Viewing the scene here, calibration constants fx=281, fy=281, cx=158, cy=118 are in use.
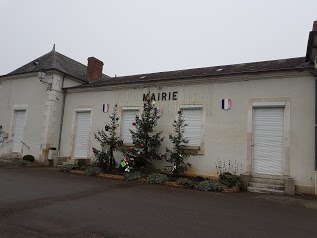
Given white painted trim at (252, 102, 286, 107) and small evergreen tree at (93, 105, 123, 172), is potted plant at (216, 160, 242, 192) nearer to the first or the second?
white painted trim at (252, 102, 286, 107)

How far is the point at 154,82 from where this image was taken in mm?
12156

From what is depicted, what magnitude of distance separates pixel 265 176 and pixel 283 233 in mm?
Answer: 5017

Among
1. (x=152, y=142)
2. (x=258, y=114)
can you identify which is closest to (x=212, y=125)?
(x=258, y=114)

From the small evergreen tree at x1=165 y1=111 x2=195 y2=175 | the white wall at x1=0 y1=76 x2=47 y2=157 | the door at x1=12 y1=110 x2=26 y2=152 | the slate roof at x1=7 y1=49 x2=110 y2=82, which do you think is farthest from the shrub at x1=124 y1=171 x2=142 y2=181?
the door at x1=12 y1=110 x2=26 y2=152

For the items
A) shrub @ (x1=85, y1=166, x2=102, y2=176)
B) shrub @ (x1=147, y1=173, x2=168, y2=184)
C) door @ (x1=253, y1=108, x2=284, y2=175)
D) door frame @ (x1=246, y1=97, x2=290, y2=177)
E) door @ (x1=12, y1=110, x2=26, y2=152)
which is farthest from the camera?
door @ (x1=12, y1=110, x2=26, y2=152)

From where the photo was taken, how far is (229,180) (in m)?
9.08

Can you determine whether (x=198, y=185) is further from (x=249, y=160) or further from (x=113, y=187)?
(x=113, y=187)

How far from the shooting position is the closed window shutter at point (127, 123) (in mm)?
12719

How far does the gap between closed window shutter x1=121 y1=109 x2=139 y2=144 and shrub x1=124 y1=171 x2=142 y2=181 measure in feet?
7.33

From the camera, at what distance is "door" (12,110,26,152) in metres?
15.3

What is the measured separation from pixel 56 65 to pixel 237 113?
10351mm

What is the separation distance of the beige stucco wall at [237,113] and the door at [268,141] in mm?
337

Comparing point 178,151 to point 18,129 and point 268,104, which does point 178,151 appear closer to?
point 268,104

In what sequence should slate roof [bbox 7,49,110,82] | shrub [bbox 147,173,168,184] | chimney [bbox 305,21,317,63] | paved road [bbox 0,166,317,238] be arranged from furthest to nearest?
slate roof [bbox 7,49,110,82]
shrub [bbox 147,173,168,184]
chimney [bbox 305,21,317,63]
paved road [bbox 0,166,317,238]
